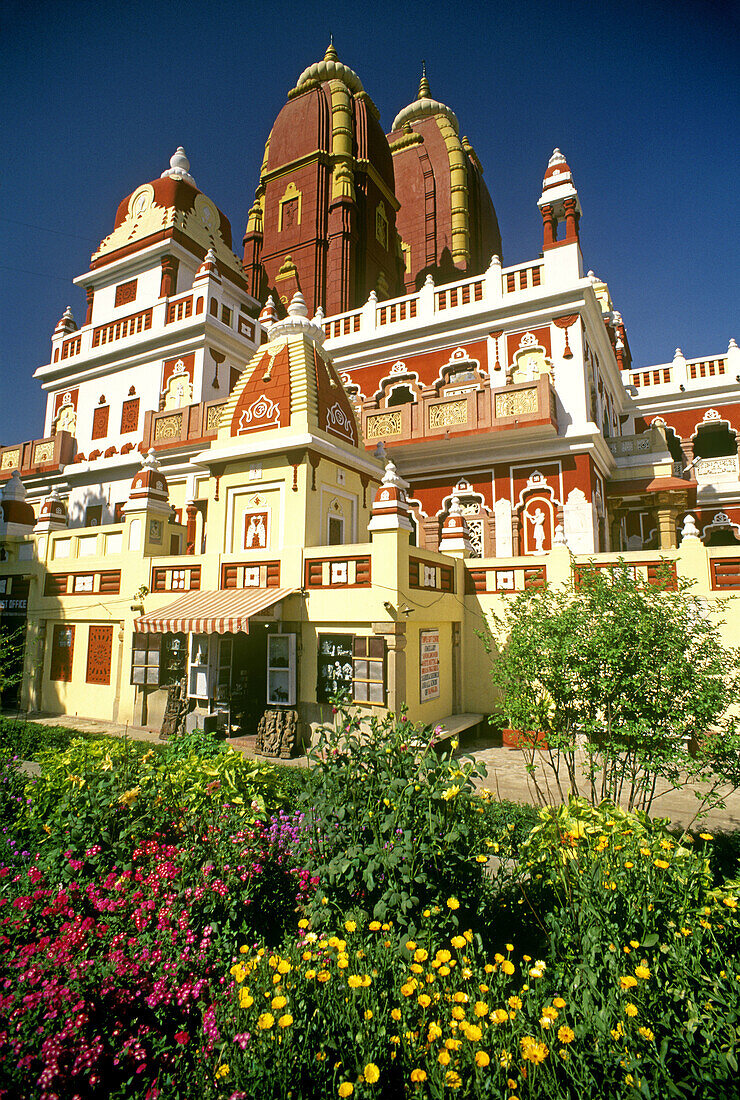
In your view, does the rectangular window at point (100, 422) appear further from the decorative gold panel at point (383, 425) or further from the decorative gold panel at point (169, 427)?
the decorative gold panel at point (383, 425)

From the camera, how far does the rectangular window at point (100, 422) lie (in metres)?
21.6

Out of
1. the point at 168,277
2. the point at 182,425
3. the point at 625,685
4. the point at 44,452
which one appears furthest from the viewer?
the point at 44,452

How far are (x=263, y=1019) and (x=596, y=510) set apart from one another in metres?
15.3

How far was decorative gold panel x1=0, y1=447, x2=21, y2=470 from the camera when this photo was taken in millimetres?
23069

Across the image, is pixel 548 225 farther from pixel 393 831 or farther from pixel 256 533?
pixel 393 831

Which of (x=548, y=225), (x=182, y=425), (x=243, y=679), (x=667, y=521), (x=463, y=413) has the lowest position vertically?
(x=243, y=679)

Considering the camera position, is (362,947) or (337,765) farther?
(337,765)

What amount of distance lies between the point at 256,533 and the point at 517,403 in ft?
26.3

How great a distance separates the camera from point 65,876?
13.9ft

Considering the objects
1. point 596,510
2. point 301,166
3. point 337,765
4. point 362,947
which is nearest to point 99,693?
point 337,765

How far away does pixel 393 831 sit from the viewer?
4047mm

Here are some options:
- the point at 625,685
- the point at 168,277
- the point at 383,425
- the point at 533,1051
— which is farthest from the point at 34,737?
the point at 168,277

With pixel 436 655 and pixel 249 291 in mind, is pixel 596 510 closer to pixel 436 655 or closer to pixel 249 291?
pixel 436 655

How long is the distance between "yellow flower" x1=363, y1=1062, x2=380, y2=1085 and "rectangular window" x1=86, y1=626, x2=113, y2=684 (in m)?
13.8
